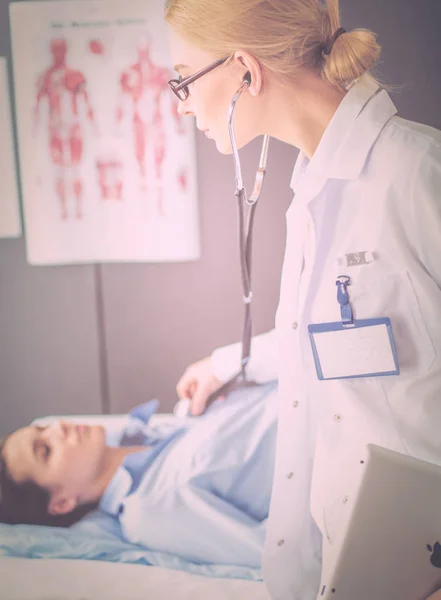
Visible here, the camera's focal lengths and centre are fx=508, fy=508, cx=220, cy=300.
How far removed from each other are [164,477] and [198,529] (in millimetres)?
172

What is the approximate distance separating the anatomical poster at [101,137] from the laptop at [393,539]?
2.65 ft

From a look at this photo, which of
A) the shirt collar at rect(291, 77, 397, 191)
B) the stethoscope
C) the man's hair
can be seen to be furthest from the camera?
the man's hair

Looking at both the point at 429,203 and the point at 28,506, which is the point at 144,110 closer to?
the point at 429,203

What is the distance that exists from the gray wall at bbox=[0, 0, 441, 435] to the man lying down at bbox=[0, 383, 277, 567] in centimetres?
10

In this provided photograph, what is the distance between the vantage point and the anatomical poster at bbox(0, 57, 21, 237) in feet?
4.86

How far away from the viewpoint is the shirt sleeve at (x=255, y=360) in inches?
57.5

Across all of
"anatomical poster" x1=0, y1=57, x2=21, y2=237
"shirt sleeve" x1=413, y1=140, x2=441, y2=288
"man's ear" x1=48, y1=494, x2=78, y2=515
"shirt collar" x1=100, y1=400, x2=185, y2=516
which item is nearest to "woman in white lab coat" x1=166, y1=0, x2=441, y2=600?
"shirt sleeve" x1=413, y1=140, x2=441, y2=288

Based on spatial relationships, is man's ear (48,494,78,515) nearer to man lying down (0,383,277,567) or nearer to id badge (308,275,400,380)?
man lying down (0,383,277,567)

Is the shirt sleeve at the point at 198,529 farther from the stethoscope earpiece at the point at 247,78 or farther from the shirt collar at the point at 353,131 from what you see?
the stethoscope earpiece at the point at 247,78

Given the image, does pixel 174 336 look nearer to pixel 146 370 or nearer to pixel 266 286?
pixel 146 370

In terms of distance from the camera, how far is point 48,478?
1.49 m

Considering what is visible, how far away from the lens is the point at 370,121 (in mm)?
1031

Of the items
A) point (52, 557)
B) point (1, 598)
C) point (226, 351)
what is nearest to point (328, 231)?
point (226, 351)

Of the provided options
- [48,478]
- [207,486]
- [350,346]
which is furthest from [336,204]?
[48,478]
